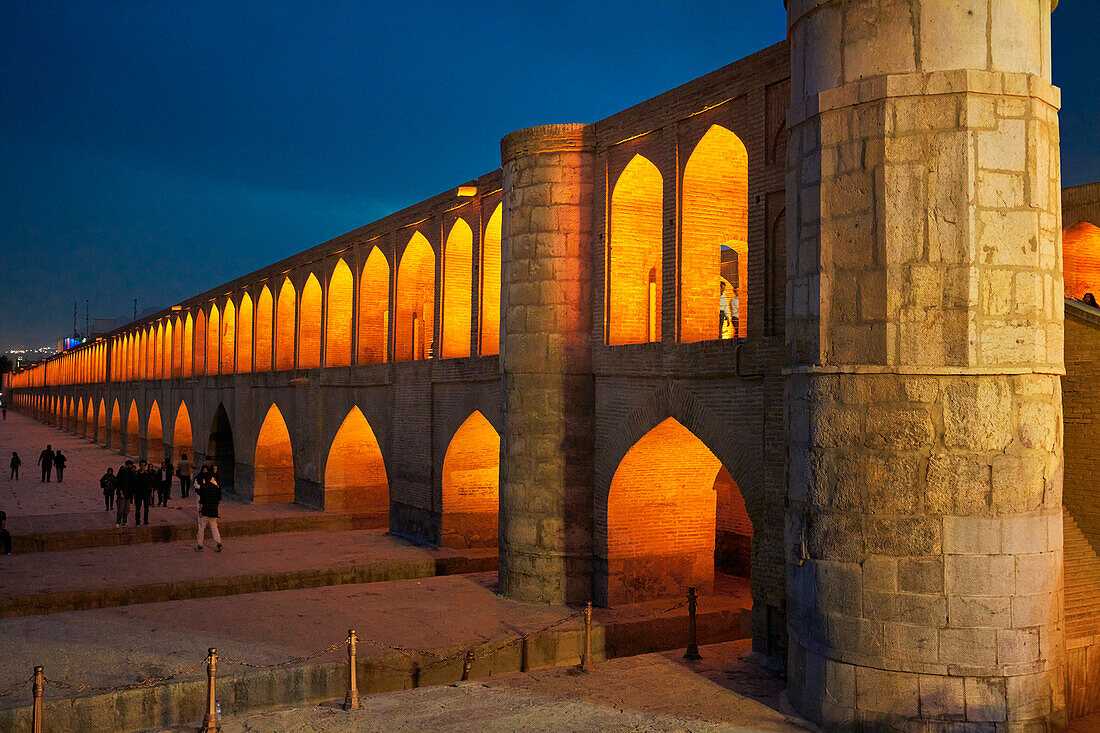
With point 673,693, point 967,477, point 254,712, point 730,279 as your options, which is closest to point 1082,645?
point 967,477

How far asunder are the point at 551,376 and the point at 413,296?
22.0 ft

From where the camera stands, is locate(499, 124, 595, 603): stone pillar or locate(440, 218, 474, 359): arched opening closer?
locate(499, 124, 595, 603): stone pillar

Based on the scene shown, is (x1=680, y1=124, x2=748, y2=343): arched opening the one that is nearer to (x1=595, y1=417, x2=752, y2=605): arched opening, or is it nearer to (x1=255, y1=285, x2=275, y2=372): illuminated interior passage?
(x1=595, y1=417, x2=752, y2=605): arched opening

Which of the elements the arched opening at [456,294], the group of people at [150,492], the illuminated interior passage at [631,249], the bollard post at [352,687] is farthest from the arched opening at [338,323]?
the bollard post at [352,687]

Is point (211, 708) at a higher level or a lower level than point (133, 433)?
lower

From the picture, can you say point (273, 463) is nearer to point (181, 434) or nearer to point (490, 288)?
point (181, 434)

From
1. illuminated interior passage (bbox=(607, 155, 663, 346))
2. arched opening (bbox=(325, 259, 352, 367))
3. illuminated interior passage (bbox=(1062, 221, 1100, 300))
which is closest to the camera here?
illuminated interior passage (bbox=(607, 155, 663, 346))

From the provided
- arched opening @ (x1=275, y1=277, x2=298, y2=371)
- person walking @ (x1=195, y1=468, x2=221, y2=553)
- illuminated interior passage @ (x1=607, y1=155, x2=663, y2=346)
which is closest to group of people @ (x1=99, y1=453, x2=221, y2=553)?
person walking @ (x1=195, y1=468, x2=221, y2=553)

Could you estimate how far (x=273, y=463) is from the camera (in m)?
22.9

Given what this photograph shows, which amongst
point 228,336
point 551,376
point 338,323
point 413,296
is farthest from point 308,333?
point 551,376

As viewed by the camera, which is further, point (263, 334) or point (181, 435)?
point (181, 435)

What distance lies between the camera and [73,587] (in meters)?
12.3

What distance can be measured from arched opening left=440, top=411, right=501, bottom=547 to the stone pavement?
20.8 ft

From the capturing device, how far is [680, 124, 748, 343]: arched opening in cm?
1027
